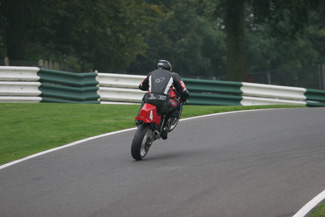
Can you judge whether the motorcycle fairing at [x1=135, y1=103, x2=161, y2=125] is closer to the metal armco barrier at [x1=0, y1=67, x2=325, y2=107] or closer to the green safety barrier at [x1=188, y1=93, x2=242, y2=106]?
the metal armco barrier at [x1=0, y1=67, x2=325, y2=107]

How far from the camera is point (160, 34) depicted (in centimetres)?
4303

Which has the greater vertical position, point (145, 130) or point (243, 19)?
point (243, 19)

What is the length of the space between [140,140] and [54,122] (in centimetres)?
478

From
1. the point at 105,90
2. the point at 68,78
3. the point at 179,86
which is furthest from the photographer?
the point at 68,78

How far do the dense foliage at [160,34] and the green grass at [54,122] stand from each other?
8.09 metres

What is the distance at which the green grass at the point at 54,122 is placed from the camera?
11.5m

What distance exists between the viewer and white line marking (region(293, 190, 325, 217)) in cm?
647

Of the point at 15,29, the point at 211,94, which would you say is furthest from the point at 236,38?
the point at 15,29

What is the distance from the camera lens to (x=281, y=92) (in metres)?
18.7

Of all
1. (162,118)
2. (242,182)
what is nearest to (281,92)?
(162,118)

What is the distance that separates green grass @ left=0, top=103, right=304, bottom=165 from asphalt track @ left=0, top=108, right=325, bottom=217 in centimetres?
78

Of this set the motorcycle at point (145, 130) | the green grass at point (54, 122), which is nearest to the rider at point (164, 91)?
the motorcycle at point (145, 130)

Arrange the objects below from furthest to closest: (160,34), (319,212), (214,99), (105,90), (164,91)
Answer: (160,34)
(214,99)
(105,90)
(164,91)
(319,212)

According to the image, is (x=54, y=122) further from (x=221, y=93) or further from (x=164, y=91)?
(x=221, y=93)
